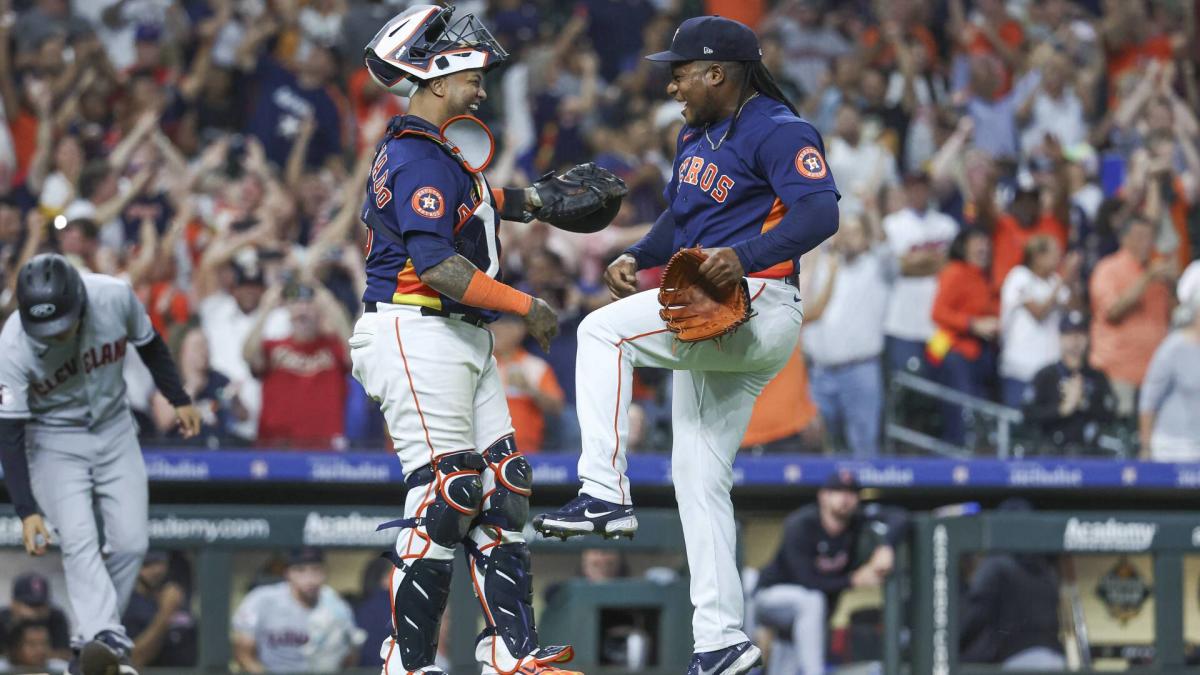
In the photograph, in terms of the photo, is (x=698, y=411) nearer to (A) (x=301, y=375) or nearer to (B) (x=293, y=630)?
(B) (x=293, y=630)

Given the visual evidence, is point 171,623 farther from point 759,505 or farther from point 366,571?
point 759,505

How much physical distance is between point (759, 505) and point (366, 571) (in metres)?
2.19

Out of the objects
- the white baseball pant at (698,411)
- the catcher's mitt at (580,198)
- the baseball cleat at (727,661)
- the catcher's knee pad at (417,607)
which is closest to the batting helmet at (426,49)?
the catcher's mitt at (580,198)

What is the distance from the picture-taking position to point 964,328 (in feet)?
35.0

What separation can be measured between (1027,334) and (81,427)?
18.8ft

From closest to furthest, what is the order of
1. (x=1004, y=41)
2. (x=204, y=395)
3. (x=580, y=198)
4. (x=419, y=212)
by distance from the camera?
(x=419, y=212), (x=580, y=198), (x=204, y=395), (x=1004, y=41)

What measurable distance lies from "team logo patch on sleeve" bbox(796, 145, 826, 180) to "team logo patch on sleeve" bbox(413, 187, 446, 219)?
1055mm

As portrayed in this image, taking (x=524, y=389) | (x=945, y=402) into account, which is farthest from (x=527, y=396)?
(x=945, y=402)

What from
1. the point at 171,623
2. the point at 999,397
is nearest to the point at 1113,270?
the point at 999,397

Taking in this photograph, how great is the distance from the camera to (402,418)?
565 centimetres

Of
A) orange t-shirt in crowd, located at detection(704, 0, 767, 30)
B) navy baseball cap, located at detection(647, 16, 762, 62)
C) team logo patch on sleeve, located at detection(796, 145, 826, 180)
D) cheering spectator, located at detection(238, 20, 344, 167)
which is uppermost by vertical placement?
orange t-shirt in crowd, located at detection(704, 0, 767, 30)

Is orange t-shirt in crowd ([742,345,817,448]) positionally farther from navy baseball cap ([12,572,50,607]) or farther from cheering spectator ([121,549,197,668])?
navy baseball cap ([12,572,50,607])

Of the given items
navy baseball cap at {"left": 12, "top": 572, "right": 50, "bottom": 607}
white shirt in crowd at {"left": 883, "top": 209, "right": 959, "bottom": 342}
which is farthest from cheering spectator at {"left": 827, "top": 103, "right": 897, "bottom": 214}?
navy baseball cap at {"left": 12, "top": 572, "right": 50, "bottom": 607}

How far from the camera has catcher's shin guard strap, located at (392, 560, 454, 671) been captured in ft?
18.2
